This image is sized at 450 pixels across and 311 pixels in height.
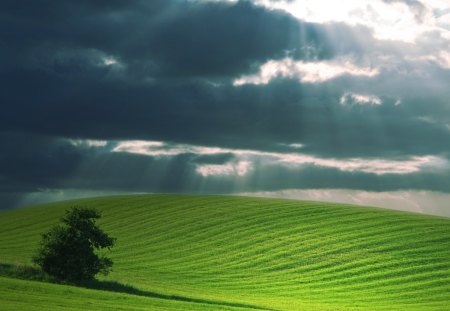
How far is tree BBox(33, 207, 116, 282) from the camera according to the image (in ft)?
117

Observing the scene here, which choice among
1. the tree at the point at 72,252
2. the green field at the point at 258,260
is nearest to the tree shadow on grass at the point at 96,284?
the green field at the point at 258,260

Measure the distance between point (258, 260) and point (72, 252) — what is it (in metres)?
16.6

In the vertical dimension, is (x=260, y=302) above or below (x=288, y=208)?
below

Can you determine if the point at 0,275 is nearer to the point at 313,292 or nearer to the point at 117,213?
the point at 313,292

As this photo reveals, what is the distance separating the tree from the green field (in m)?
1.93

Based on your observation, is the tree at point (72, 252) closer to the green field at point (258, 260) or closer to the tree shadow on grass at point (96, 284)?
the tree shadow on grass at point (96, 284)

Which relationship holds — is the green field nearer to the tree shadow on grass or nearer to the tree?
the tree shadow on grass

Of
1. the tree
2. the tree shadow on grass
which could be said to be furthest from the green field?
the tree

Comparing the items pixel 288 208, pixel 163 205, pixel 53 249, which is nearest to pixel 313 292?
pixel 53 249

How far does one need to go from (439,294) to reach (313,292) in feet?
25.6

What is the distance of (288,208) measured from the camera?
66.4m

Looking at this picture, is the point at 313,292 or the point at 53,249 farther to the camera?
the point at 313,292

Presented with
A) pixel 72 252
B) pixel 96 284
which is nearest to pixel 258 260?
pixel 96 284

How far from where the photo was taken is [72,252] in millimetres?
36031
